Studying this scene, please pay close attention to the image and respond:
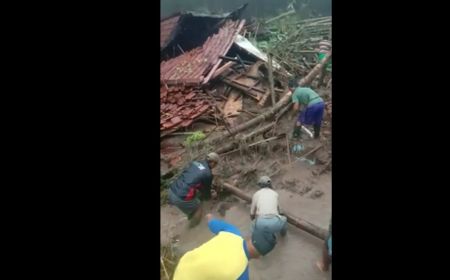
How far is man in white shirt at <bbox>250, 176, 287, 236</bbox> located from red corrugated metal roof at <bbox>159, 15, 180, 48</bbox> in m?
1.38

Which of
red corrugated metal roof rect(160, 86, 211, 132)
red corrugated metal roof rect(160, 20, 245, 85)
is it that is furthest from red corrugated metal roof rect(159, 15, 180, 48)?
red corrugated metal roof rect(160, 86, 211, 132)

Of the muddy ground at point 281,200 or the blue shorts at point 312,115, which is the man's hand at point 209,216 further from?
the blue shorts at point 312,115

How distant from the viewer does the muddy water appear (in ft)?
9.52

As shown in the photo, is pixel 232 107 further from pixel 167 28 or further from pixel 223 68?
pixel 167 28

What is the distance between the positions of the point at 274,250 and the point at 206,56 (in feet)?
5.33

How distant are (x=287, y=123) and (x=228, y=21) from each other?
963 mm

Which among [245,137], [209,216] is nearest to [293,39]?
[245,137]

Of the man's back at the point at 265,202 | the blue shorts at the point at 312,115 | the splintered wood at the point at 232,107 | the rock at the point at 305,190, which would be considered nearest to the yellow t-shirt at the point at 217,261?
the man's back at the point at 265,202

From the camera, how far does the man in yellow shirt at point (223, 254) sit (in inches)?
106

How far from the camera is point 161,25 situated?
3186mm

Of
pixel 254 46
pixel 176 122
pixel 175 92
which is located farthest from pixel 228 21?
pixel 176 122

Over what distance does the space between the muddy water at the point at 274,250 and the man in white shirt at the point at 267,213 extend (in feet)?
0.20

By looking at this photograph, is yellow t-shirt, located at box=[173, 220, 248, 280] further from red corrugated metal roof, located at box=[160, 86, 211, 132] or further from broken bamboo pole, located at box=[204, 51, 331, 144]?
red corrugated metal roof, located at box=[160, 86, 211, 132]
